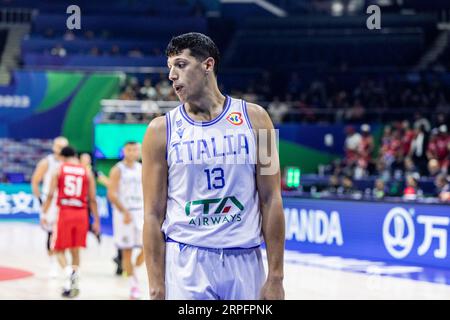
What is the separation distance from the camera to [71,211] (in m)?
10.7

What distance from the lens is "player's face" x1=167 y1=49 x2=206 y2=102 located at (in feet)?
13.2

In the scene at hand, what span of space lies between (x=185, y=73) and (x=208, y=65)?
126mm

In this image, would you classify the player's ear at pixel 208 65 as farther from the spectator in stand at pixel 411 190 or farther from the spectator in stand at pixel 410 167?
the spectator in stand at pixel 410 167

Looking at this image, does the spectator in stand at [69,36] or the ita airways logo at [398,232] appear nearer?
the ita airways logo at [398,232]

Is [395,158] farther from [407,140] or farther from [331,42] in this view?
[331,42]

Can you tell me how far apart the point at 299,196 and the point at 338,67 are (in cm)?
1399

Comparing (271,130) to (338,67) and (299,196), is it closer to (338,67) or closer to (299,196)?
(299,196)

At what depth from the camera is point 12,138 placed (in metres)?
24.0

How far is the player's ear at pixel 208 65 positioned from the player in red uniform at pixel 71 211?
6693 mm

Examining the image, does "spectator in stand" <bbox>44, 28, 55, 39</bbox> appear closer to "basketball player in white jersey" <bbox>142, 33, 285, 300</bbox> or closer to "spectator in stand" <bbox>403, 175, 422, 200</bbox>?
"spectator in stand" <bbox>403, 175, 422, 200</bbox>

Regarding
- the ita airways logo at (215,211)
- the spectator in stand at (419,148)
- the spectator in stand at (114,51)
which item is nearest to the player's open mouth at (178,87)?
the ita airways logo at (215,211)

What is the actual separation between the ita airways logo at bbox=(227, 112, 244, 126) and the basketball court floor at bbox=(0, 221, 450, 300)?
6.51 m

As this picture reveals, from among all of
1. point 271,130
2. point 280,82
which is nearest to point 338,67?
point 280,82

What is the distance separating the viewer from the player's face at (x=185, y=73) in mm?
4031
